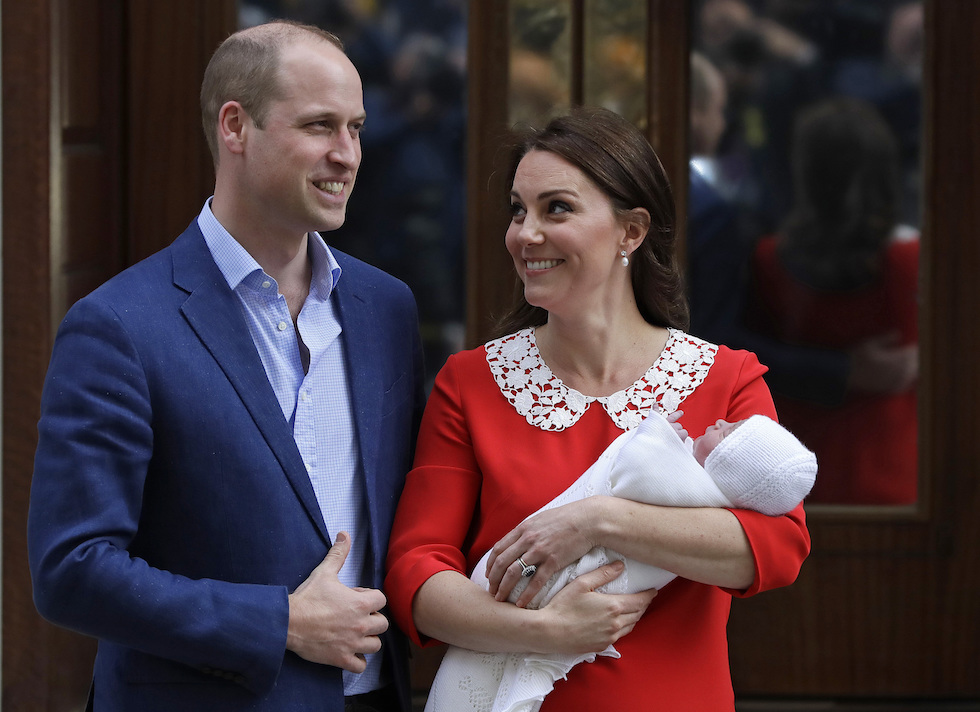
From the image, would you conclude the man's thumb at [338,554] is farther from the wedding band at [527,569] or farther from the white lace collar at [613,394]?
the white lace collar at [613,394]

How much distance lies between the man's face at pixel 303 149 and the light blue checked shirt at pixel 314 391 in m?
0.08

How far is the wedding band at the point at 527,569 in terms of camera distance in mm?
1643

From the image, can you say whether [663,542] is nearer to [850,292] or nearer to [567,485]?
[567,485]

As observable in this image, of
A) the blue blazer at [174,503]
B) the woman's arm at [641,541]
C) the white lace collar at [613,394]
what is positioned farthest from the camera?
the white lace collar at [613,394]

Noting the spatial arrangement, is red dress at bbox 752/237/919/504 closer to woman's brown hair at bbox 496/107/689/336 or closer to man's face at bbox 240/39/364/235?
woman's brown hair at bbox 496/107/689/336

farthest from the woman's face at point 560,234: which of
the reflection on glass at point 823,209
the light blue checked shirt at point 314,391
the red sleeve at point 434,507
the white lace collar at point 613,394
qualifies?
the reflection on glass at point 823,209

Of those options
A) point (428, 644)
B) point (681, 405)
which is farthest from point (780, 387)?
point (428, 644)

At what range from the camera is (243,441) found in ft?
5.28

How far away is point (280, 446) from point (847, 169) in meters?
1.83

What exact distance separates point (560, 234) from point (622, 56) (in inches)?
47.2

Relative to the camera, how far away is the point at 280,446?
164 centimetres

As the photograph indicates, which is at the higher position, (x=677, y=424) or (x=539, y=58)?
(x=539, y=58)

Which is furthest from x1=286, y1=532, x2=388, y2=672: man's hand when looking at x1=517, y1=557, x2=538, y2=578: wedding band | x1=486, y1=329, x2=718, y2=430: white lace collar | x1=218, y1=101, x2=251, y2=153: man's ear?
x1=218, y1=101, x2=251, y2=153: man's ear

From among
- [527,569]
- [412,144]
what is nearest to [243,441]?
[527,569]
